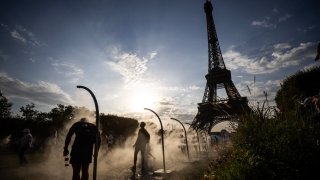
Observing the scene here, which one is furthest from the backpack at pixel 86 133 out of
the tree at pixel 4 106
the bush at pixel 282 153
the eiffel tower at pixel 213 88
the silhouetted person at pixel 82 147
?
the tree at pixel 4 106

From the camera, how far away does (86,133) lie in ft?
19.4

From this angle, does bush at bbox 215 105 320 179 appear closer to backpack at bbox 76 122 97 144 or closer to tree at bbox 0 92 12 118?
backpack at bbox 76 122 97 144

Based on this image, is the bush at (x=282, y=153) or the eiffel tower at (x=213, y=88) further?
the eiffel tower at (x=213, y=88)

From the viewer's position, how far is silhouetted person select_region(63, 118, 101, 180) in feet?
18.5

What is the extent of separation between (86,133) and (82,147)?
1.17 feet

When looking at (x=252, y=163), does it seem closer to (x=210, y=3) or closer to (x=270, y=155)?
(x=270, y=155)

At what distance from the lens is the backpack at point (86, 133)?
19.2 ft

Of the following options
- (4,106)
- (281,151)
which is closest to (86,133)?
(281,151)

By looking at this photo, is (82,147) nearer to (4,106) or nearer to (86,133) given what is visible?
(86,133)

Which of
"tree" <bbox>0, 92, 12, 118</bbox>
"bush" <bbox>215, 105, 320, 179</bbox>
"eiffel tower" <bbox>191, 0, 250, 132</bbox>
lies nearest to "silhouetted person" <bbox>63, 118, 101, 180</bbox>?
"bush" <bbox>215, 105, 320, 179</bbox>

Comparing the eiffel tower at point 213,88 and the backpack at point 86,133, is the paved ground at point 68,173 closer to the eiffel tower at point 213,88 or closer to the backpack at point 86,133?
the backpack at point 86,133

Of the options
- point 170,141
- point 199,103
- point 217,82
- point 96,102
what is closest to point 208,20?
point 217,82

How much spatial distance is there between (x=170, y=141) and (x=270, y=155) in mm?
24394

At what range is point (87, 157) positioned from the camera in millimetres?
5801
